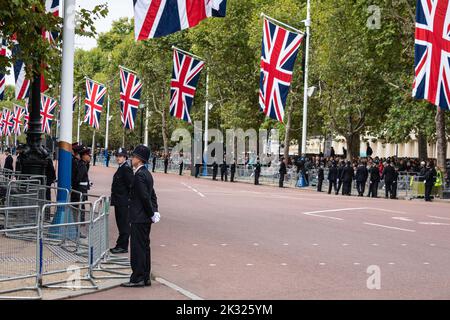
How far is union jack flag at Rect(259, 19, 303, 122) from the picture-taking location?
97.3 ft

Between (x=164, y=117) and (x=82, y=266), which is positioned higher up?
(x=164, y=117)

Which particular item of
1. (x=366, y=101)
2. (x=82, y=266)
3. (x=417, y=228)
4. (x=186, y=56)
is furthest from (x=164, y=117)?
(x=82, y=266)

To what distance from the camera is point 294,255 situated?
42.3 ft

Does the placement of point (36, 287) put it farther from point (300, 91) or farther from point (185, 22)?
point (300, 91)

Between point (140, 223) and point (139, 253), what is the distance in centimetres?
39

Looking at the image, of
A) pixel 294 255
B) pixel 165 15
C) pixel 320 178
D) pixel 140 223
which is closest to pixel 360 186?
pixel 320 178

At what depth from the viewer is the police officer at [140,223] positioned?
31.0 ft

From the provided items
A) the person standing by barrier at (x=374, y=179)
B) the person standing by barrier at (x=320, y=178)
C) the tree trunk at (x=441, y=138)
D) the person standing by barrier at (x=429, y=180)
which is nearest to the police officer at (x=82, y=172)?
the person standing by barrier at (x=429, y=180)

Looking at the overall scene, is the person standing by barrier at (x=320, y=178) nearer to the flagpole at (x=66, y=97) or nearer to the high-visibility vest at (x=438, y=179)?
the high-visibility vest at (x=438, y=179)

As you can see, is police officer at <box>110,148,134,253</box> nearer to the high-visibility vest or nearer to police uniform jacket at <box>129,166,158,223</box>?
police uniform jacket at <box>129,166,158,223</box>

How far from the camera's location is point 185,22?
16.7 metres

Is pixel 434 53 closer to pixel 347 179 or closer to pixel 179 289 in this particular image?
pixel 347 179
